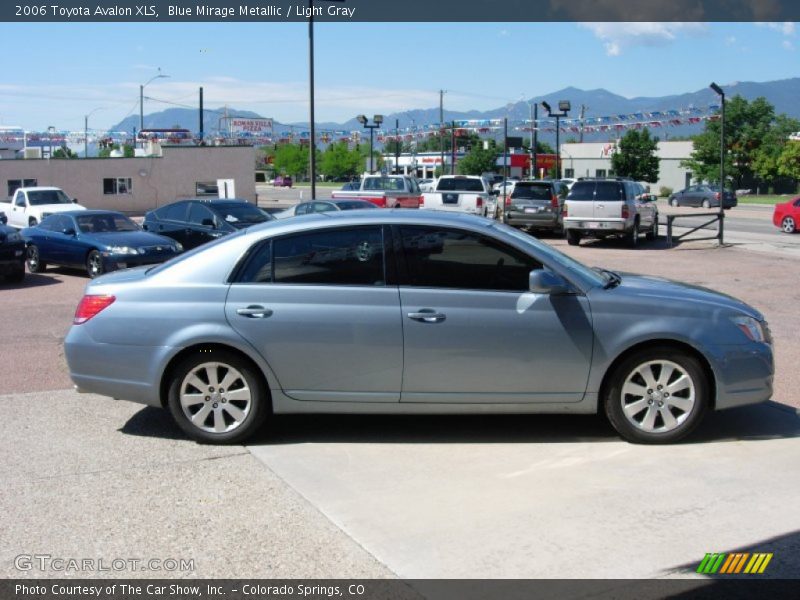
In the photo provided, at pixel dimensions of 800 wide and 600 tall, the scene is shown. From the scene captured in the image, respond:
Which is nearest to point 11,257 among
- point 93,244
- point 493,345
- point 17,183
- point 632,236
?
point 93,244

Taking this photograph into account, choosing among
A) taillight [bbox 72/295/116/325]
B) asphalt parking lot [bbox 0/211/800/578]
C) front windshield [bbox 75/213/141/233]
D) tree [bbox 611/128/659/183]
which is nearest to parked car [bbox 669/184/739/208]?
tree [bbox 611/128/659/183]

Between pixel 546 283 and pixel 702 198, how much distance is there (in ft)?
175

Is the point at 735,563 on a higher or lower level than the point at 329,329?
lower

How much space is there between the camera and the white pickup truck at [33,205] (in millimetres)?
30422

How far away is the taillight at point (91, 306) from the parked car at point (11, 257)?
428 inches

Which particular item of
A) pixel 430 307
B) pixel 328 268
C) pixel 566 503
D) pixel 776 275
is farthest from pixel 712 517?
A: pixel 776 275

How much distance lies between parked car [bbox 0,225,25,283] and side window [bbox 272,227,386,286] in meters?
11.7

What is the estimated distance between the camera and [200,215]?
63.8 feet

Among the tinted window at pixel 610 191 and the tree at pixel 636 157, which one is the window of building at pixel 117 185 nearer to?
the tinted window at pixel 610 191

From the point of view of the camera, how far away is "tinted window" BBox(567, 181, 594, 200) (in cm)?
2534

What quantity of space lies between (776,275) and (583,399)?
13025 millimetres

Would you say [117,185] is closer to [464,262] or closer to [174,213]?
[174,213]

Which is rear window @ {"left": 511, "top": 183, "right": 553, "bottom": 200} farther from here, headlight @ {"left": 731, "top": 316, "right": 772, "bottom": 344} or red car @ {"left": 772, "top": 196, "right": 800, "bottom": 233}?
headlight @ {"left": 731, "top": 316, "right": 772, "bottom": 344}

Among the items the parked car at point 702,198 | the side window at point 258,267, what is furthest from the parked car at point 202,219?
the parked car at point 702,198
